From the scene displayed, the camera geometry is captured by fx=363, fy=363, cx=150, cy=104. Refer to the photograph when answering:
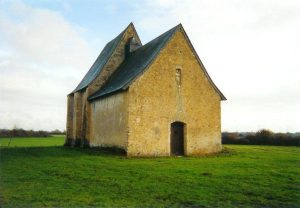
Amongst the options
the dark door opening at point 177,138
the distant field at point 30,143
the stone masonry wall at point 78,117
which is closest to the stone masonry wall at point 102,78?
the stone masonry wall at point 78,117

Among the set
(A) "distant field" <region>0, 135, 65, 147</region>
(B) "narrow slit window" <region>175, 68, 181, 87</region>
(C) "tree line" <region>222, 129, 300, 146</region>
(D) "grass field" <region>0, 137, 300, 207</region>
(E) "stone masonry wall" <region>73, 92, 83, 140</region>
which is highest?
(B) "narrow slit window" <region>175, 68, 181, 87</region>

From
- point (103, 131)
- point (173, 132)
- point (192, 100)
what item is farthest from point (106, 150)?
point (192, 100)

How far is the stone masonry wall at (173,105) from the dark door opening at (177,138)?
0.31 metres

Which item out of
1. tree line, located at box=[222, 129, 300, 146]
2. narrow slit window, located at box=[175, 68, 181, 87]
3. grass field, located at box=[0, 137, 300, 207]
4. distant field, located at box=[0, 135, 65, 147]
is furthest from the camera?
tree line, located at box=[222, 129, 300, 146]

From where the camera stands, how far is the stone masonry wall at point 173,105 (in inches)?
861

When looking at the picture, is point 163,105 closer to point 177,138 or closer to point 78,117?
point 177,138

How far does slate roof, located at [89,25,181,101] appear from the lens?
22844mm

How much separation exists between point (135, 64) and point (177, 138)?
6.19 metres

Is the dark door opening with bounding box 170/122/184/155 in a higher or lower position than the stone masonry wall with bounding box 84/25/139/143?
lower

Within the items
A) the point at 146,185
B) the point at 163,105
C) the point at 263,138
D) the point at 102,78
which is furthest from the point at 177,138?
the point at 263,138

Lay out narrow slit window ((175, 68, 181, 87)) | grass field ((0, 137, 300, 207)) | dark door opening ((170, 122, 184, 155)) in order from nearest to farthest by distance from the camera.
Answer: grass field ((0, 137, 300, 207)) → dark door opening ((170, 122, 184, 155)) → narrow slit window ((175, 68, 181, 87))

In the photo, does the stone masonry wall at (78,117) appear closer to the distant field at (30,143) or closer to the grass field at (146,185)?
the distant field at (30,143)

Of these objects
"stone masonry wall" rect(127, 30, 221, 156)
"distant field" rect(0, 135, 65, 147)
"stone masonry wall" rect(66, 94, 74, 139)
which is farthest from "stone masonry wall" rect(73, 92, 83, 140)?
"stone masonry wall" rect(127, 30, 221, 156)

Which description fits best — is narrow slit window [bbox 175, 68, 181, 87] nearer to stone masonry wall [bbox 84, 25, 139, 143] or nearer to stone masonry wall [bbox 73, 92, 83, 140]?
stone masonry wall [bbox 84, 25, 139, 143]
